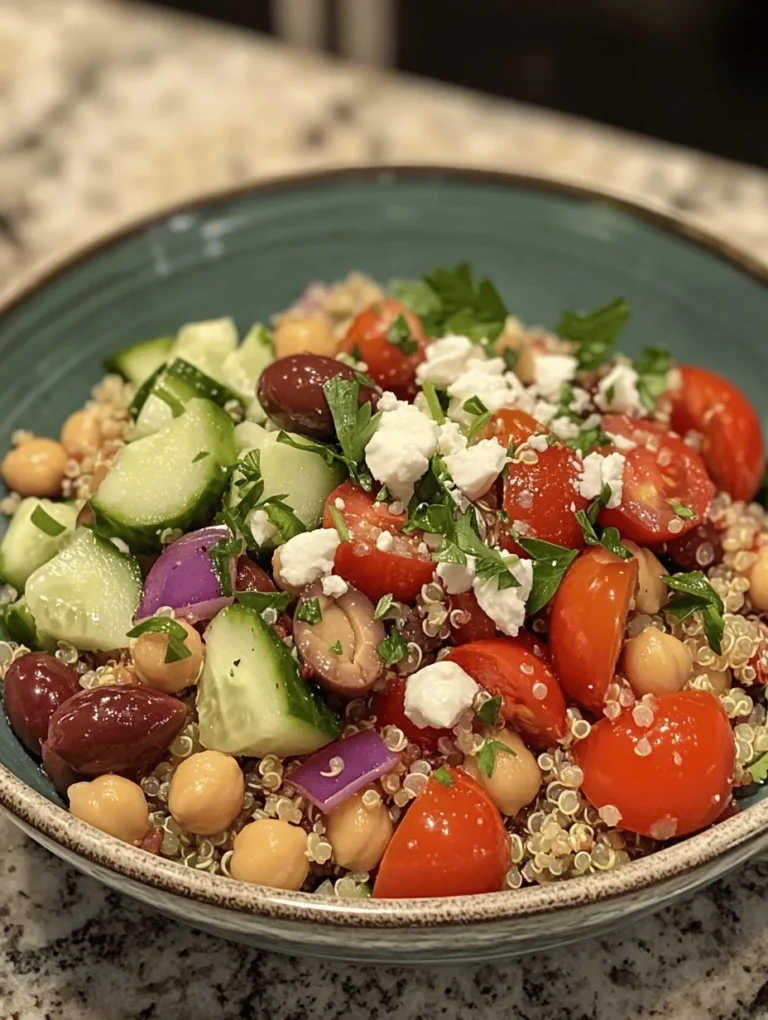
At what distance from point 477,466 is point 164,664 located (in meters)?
0.44

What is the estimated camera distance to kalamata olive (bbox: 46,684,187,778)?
1.22 m

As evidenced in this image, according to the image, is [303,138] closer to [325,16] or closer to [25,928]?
[325,16]

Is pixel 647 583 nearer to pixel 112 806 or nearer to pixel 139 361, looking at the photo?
pixel 112 806

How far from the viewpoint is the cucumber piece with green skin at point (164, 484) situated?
1409 mm

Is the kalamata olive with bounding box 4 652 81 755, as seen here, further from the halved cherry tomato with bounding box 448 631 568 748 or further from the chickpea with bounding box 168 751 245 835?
the halved cherry tomato with bounding box 448 631 568 748

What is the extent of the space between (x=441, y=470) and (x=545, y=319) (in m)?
0.81

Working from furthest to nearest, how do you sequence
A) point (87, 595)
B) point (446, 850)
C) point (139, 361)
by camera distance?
1. point (139, 361)
2. point (87, 595)
3. point (446, 850)

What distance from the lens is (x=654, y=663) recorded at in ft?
4.24

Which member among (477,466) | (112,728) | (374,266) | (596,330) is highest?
(374,266)

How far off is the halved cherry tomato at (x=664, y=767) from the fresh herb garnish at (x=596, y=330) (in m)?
0.68

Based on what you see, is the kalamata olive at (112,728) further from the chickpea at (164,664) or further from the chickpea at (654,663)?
the chickpea at (654,663)

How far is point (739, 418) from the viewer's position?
163 centimetres

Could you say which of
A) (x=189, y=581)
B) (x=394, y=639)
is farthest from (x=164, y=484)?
(x=394, y=639)

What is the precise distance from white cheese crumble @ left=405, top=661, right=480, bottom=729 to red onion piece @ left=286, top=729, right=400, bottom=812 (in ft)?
0.19
